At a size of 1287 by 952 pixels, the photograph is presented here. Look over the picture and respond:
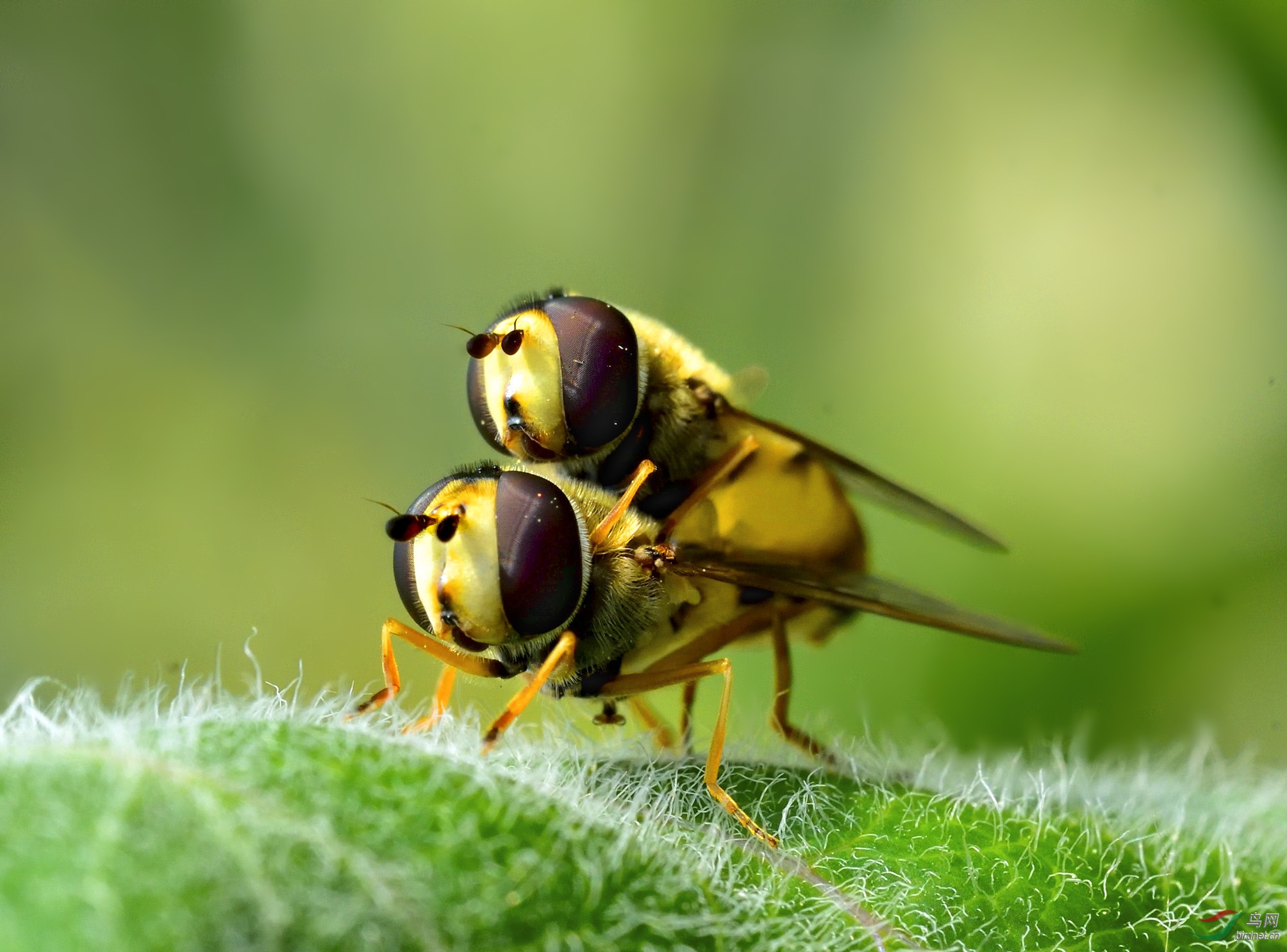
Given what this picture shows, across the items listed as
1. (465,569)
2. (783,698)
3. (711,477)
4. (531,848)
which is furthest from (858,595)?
(531,848)

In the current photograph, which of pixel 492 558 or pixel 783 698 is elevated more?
pixel 492 558

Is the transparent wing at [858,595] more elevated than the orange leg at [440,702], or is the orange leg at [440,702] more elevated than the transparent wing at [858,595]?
the transparent wing at [858,595]

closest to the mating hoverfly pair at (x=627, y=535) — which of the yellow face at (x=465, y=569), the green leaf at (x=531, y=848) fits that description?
the yellow face at (x=465, y=569)

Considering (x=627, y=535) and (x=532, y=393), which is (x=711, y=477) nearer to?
(x=627, y=535)

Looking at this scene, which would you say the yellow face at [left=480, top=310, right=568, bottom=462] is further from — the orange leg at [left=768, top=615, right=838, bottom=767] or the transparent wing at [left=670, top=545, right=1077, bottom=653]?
the orange leg at [left=768, top=615, right=838, bottom=767]

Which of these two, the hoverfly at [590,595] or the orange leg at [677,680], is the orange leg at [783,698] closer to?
the hoverfly at [590,595]

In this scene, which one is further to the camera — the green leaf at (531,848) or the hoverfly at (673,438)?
the hoverfly at (673,438)
